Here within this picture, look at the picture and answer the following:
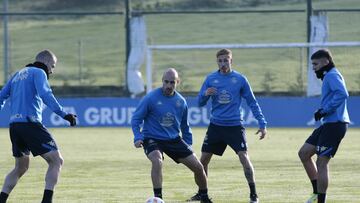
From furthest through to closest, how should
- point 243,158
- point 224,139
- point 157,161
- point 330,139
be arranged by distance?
1. point 224,139
2. point 243,158
3. point 157,161
4. point 330,139

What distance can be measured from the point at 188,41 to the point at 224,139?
3788 centimetres

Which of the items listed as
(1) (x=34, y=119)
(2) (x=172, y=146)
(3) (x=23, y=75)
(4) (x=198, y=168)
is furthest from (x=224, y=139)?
(3) (x=23, y=75)

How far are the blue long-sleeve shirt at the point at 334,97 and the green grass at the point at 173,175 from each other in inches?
61.6

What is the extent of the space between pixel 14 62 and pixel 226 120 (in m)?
30.4

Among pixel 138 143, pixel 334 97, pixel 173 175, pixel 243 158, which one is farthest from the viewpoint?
pixel 173 175

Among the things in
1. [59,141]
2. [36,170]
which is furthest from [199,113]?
[36,170]

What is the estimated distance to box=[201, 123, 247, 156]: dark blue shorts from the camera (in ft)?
49.8

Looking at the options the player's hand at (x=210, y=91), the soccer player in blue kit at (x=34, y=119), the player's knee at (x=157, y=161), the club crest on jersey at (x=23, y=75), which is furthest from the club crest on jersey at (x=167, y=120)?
the club crest on jersey at (x=23, y=75)

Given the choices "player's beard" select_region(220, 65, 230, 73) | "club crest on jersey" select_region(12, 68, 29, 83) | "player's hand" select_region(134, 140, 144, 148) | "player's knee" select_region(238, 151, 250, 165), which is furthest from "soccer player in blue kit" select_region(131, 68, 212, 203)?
"club crest on jersey" select_region(12, 68, 29, 83)

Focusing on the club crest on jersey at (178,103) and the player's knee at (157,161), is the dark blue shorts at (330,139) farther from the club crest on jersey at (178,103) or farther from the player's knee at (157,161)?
the player's knee at (157,161)

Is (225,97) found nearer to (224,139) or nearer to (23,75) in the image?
(224,139)

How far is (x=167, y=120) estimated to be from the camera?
14.3m

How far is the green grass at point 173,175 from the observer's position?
1552 cm

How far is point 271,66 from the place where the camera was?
44719mm
